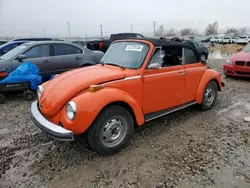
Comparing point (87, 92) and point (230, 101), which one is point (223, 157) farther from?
point (230, 101)

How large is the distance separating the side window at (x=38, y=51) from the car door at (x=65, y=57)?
261mm

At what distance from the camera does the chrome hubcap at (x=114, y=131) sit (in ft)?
10.4

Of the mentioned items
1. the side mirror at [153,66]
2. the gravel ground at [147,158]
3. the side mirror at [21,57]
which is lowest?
the gravel ground at [147,158]

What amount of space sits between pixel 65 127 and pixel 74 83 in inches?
27.9

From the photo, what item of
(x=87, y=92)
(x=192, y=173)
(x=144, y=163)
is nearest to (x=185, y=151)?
(x=192, y=173)

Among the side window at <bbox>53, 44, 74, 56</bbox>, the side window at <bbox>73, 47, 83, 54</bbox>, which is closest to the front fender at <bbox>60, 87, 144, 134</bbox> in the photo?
the side window at <bbox>53, 44, 74, 56</bbox>

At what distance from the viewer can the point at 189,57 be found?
4.56 m

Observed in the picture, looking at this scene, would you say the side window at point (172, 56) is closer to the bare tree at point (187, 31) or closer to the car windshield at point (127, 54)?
the car windshield at point (127, 54)

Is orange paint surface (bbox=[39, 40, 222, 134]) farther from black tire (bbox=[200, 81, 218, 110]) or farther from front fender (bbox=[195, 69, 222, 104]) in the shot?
black tire (bbox=[200, 81, 218, 110])

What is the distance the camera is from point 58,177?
2.79 m

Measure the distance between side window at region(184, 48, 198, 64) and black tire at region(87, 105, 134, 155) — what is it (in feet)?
6.61

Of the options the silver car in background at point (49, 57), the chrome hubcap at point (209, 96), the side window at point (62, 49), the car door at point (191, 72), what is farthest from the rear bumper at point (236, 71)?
the side window at point (62, 49)

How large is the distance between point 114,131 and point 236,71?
22.4ft

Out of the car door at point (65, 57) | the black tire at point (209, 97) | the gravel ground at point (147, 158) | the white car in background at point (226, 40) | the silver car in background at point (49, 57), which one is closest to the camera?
the gravel ground at point (147, 158)
